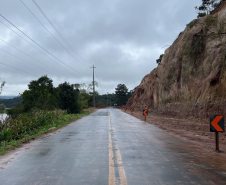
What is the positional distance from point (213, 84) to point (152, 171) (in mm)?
19330

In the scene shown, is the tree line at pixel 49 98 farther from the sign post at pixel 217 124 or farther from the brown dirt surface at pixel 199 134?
the sign post at pixel 217 124

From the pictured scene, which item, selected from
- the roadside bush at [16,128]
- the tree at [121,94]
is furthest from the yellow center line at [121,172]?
the tree at [121,94]

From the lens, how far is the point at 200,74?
2748 cm

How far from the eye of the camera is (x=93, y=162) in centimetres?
685

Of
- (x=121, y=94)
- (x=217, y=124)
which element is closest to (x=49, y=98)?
(x=217, y=124)

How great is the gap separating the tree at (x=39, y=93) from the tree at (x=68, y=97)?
8240 mm

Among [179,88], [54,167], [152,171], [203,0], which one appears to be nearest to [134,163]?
[152,171]

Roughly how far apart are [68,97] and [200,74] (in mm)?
21509

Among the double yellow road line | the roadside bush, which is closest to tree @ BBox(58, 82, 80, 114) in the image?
the roadside bush

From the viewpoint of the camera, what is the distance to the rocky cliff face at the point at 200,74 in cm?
2200

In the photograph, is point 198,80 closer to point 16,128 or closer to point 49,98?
point 16,128

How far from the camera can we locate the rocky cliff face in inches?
866

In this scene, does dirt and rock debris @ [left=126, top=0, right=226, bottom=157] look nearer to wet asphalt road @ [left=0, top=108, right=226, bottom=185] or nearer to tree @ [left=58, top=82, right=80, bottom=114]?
wet asphalt road @ [left=0, top=108, right=226, bottom=185]

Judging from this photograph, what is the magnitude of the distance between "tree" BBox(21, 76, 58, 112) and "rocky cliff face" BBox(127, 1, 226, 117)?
81.5ft
